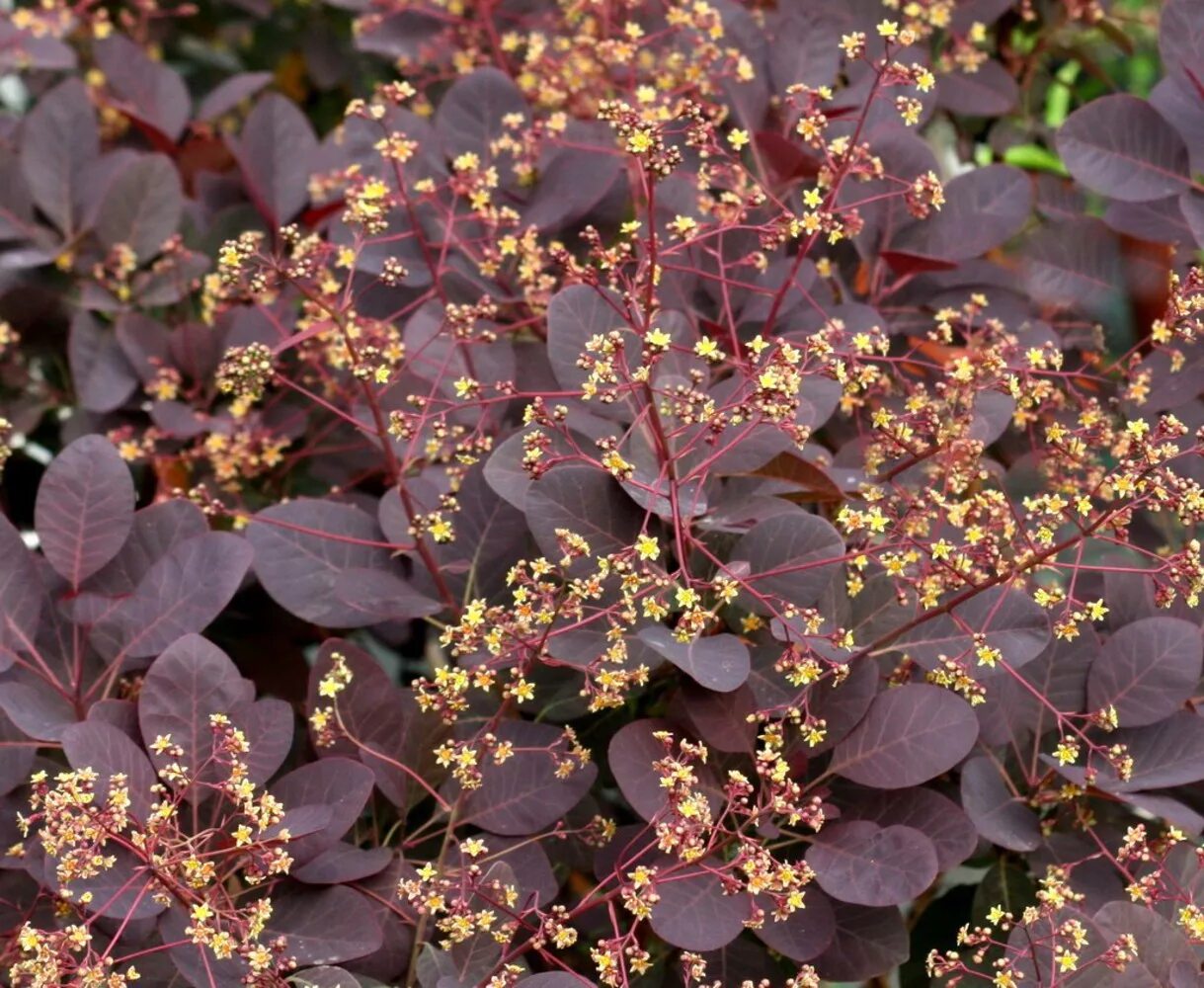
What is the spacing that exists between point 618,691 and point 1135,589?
0.39 metres

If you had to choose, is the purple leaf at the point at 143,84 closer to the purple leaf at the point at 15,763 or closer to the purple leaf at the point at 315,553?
the purple leaf at the point at 315,553

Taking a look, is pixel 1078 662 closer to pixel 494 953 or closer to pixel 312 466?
Result: pixel 494 953

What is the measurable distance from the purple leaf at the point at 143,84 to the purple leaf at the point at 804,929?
101cm

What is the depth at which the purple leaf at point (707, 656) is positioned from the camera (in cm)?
78

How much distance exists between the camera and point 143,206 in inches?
50.4

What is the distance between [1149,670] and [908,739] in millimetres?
176

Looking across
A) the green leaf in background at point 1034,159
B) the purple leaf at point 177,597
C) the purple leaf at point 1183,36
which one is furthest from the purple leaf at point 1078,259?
the purple leaf at point 177,597

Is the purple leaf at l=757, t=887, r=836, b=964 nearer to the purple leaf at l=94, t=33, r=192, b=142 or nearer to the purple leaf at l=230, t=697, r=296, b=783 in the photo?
the purple leaf at l=230, t=697, r=296, b=783

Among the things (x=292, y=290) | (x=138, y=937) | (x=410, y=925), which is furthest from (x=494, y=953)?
(x=292, y=290)

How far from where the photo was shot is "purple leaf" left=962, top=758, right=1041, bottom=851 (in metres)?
0.88

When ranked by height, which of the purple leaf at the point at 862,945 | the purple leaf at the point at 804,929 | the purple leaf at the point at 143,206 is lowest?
the purple leaf at the point at 862,945

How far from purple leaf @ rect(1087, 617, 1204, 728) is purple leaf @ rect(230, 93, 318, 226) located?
0.81 meters

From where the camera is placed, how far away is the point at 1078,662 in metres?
0.95

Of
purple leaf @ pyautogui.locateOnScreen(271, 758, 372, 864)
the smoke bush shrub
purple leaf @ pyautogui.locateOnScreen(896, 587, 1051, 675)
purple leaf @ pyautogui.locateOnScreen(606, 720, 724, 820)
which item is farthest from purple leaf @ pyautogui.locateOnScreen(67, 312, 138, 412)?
purple leaf @ pyautogui.locateOnScreen(896, 587, 1051, 675)
